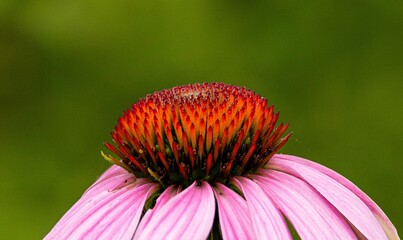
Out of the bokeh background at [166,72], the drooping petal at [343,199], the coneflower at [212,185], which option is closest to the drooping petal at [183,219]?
the coneflower at [212,185]

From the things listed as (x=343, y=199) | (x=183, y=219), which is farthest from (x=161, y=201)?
(x=343, y=199)

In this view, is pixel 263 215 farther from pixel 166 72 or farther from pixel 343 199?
pixel 166 72

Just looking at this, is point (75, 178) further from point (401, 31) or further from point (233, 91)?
point (233, 91)

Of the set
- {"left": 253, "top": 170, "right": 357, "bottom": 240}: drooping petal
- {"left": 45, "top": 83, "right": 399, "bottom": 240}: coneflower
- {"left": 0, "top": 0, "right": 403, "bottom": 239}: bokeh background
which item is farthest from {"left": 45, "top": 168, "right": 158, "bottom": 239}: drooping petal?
{"left": 0, "top": 0, "right": 403, "bottom": 239}: bokeh background

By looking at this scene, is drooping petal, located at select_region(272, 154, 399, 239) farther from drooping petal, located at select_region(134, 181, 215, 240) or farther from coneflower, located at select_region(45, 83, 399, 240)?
drooping petal, located at select_region(134, 181, 215, 240)

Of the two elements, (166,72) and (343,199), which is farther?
(166,72)

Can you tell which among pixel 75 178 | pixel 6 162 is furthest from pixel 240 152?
pixel 6 162
